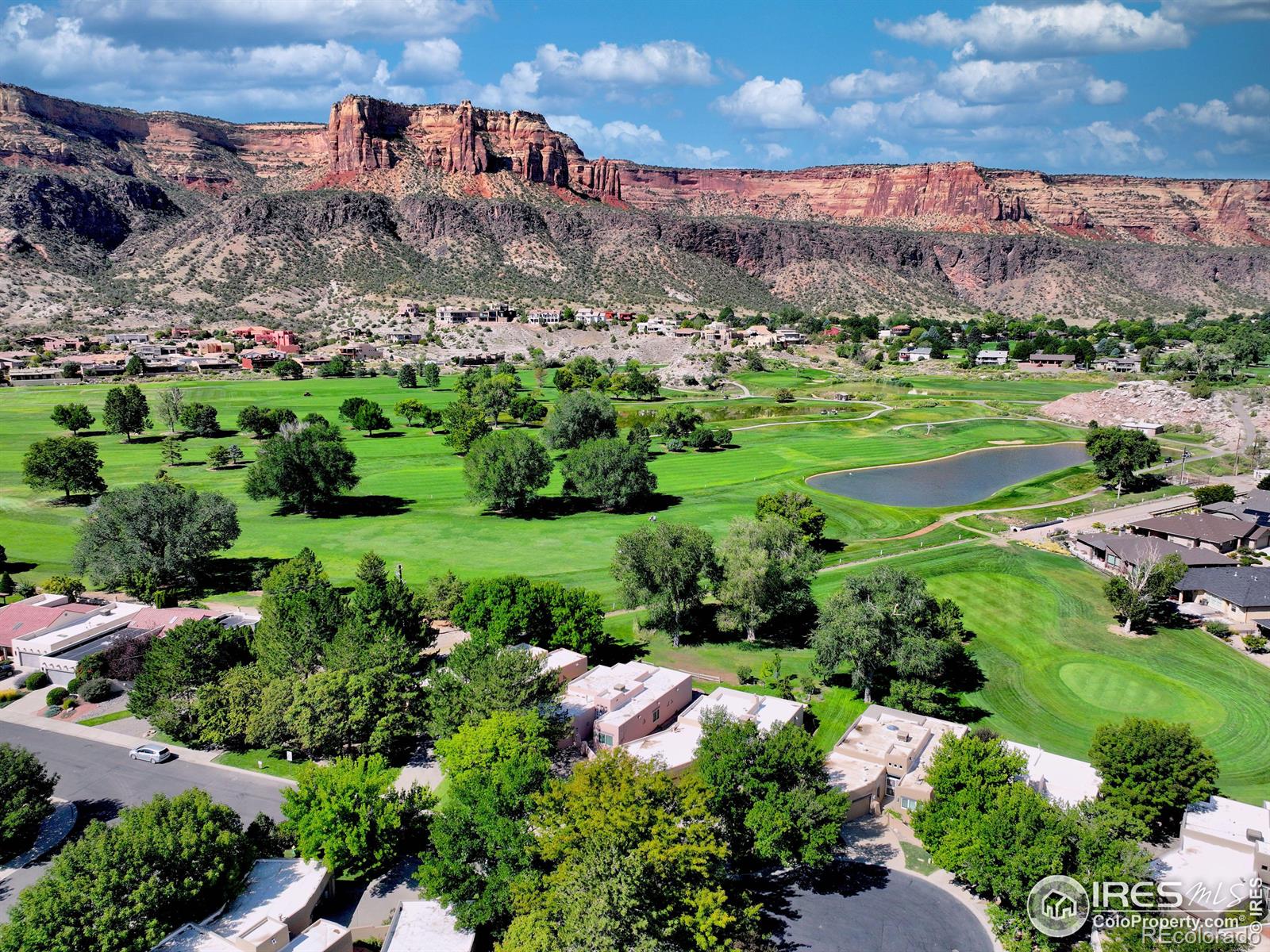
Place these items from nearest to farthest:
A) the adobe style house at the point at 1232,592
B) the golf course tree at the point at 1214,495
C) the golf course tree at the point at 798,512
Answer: the adobe style house at the point at 1232,592, the golf course tree at the point at 798,512, the golf course tree at the point at 1214,495

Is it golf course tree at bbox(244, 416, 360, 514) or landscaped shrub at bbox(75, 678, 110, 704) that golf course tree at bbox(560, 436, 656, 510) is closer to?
golf course tree at bbox(244, 416, 360, 514)

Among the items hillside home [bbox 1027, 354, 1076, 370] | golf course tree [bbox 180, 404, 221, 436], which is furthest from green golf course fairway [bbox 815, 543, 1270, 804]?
hillside home [bbox 1027, 354, 1076, 370]

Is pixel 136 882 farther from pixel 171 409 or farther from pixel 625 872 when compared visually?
pixel 171 409

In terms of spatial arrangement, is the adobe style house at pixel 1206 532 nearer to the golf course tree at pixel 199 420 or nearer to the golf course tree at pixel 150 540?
the golf course tree at pixel 150 540

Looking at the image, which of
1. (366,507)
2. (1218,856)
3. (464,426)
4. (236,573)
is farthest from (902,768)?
(464,426)

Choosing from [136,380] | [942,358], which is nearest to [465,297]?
[136,380]

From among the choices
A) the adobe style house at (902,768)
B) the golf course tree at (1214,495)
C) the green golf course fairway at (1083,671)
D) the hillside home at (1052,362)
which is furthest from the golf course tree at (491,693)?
the hillside home at (1052,362)
